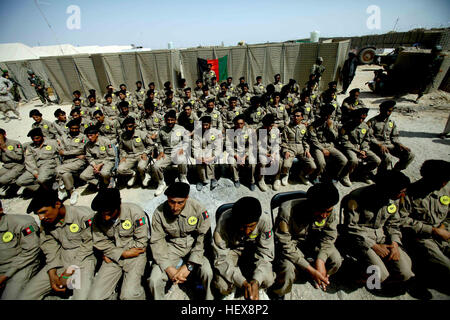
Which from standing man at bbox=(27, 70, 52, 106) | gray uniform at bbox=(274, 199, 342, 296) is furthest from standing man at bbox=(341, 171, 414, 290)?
standing man at bbox=(27, 70, 52, 106)

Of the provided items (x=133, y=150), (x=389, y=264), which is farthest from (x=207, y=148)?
(x=389, y=264)

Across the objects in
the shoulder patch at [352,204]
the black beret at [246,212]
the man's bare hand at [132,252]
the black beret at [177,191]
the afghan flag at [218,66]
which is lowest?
the man's bare hand at [132,252]

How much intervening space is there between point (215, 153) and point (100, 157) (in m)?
3.03

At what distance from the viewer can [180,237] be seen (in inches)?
110

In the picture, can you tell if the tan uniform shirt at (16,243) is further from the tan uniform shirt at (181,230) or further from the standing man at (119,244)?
the tan uniform shirt at (181,230)

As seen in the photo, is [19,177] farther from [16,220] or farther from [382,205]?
[382,205]

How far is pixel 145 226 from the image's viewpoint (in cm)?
266

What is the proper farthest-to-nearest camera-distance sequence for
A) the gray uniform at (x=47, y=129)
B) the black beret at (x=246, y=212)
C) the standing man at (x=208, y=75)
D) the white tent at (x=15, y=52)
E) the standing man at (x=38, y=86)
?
the white tent at (x=15, y=52)
the standing man at (x=38, y=86)
the standing man at (x=208, y=75)
the gray uniform at (x=47, y=129)
the black beret at (x=246, y=212)

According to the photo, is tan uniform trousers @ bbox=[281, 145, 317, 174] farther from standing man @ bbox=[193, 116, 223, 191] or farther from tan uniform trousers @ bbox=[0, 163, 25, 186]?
tan uniform trousers @ bbox=[0, 163, 25, 186]

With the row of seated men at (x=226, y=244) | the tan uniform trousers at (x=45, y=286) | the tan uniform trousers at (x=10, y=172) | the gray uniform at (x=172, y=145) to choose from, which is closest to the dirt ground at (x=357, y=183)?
the row of seated men at (x=226, y=244)

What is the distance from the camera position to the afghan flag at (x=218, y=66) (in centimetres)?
1150

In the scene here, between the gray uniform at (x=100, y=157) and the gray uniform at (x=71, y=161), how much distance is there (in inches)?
9.5

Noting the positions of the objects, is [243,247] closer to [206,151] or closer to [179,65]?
[206,151]

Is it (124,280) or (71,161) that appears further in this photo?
(71,161)
